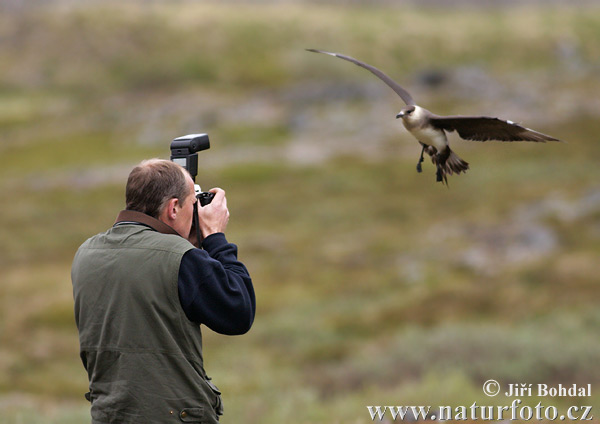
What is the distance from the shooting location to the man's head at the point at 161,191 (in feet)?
12.7

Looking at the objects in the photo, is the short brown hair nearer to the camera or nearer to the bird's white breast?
the camera

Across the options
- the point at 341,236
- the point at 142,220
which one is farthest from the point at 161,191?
the point at 341,236

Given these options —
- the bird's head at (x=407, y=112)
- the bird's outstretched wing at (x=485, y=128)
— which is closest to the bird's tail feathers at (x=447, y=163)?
the bird's outstretched wing at (x=485, y=128)

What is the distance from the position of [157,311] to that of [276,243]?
89.7 feet

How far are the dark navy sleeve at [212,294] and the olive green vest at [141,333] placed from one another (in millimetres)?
50

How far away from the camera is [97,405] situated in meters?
3.83

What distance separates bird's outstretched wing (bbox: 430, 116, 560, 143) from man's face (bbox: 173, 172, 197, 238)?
136 centimetres

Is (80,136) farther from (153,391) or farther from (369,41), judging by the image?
(369,41)

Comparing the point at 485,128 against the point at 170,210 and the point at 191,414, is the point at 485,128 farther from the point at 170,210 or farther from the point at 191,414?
the point at 191,414

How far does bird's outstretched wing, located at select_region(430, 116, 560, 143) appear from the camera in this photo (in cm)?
319

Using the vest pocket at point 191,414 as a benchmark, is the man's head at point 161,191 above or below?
above
